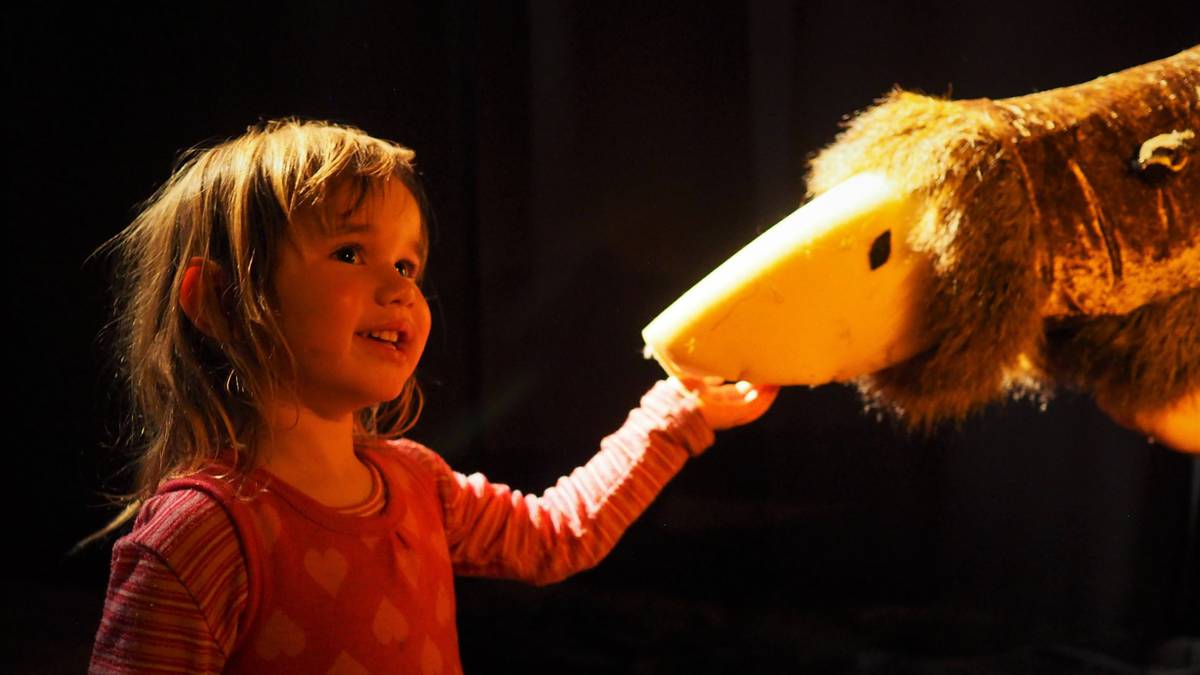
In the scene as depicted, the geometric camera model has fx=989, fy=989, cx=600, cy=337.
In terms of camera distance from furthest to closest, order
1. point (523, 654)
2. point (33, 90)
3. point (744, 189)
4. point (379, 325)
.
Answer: point (523, 654), point (744, 189), point (33, 90), point (379, 325)

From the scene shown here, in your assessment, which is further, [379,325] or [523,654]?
[523,654]

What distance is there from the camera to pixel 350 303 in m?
0.61

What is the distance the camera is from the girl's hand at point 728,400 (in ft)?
2.38

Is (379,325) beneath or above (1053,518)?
above

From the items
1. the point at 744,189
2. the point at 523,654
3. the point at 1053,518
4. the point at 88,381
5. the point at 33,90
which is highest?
the point at 33,90

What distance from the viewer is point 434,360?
0.95 meters

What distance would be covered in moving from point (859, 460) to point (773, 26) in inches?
17.0

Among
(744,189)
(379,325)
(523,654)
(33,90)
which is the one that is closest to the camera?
(379,325)

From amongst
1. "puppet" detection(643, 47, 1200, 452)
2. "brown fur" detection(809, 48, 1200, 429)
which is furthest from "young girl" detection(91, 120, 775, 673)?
"brown fur" detection(809, 48, 1200, 429)

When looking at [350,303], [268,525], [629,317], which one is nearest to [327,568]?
[268,525]

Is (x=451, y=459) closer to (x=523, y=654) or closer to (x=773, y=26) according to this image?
(x=523, y=654)

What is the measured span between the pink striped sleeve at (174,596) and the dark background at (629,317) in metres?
0.33

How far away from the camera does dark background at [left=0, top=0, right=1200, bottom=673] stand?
32.6 inches

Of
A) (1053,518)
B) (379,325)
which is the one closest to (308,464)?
(379,325)
